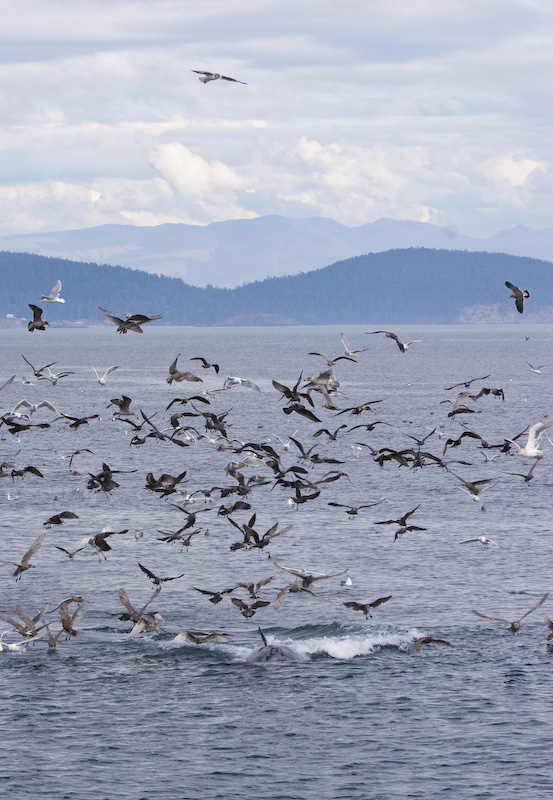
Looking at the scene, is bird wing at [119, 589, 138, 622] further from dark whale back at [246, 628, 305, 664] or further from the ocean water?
dark whale back at [246, 628, 305, 664]

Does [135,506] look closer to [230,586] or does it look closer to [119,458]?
[230,586]

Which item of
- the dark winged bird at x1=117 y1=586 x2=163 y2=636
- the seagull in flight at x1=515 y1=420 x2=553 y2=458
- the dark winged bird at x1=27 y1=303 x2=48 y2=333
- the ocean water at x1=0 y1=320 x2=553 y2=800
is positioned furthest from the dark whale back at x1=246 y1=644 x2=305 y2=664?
the dark winged bird at x1=27 y1=303 x2=48 y2=333

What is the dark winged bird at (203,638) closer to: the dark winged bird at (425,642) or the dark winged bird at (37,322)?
the dark winged bird at (425,642)

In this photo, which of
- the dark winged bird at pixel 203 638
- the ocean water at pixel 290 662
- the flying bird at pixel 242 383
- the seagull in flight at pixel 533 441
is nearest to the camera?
the ocean water at pixel 290 662

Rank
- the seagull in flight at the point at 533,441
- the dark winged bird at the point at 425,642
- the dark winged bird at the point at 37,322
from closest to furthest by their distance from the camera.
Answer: the seagull in flight at the point at 533,441 → the dark winged bird at the point at 37,322 → the dark winged bird at the point at 425,642

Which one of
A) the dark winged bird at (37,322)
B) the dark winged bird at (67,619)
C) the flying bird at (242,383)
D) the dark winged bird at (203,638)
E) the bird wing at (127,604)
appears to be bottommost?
the dark winged bird at (203,638)

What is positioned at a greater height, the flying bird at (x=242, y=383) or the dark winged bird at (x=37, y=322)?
the dark winged bird at (x=37, y=322)

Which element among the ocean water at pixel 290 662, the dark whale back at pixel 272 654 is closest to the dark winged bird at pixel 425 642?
the ocean water at pixel 290 662

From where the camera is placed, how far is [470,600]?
3225 centimetres

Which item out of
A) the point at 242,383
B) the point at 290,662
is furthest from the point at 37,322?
the point at 290,662

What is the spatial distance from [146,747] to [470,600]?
43.8 feet

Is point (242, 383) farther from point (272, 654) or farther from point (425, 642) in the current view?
point (425, 642)

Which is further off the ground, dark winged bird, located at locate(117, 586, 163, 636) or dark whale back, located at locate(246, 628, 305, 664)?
dark winged bird, located at locate(117, 586, 163, 636)

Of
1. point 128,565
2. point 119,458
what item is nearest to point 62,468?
point 119,458
